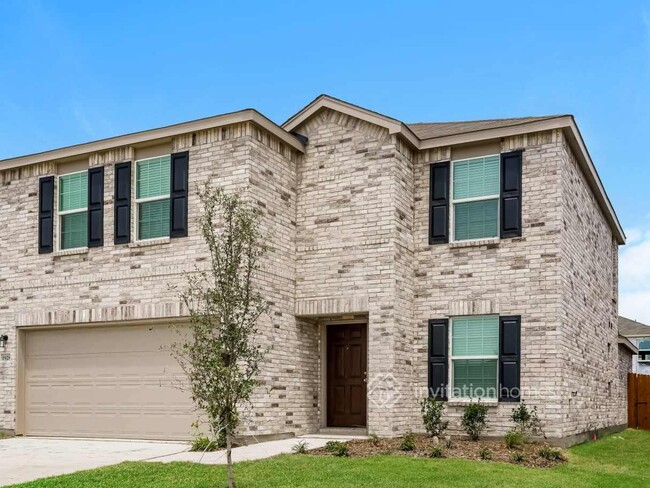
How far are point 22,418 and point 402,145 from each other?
30.4ft

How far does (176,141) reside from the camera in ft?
47.2

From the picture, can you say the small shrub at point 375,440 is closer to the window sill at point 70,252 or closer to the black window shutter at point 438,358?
the black window shutter at point 438,358

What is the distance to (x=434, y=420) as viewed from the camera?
535 inches

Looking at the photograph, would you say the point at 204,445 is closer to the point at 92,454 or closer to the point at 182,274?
the point at 92,454

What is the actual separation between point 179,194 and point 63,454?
15.9 feet

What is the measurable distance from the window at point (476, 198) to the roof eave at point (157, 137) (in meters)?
3.12

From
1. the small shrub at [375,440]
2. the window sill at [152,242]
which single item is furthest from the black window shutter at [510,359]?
the window sill at [152,242]

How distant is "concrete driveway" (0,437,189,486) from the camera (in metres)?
10.4

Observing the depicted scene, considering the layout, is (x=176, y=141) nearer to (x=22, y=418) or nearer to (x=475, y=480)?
(x=22, y=418)

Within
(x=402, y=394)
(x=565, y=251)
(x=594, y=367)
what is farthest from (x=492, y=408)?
(x=594, y=367)

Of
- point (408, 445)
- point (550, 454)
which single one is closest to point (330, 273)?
point (408, 445)

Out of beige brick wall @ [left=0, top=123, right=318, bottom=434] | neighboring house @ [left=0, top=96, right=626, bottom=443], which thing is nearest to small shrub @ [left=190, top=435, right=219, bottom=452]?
beige brick wall @ [left=0, top=123, right=318, bottom=434]

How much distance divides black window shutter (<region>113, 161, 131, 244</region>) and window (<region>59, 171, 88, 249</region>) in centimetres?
90

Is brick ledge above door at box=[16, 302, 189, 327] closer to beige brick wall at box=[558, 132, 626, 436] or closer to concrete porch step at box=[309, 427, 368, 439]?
concrete porch step at box=[309, 427, 368, 439]
